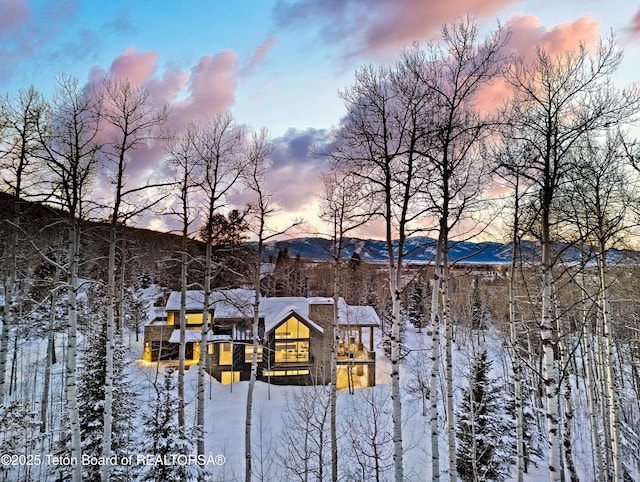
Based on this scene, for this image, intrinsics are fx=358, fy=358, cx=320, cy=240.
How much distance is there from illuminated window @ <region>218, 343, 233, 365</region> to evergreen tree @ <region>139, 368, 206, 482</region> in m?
15.0

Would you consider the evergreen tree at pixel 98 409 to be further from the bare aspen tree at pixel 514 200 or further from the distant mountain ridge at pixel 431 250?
the bare aspen tree at pixel 514 200

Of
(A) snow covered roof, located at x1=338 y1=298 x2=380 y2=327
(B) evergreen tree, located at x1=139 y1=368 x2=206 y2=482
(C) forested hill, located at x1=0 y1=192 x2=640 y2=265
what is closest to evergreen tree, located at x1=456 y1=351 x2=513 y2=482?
(C) forested hill, located at x1=0 y1=192 x2=640 y2=265

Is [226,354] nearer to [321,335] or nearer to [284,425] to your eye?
[321,335]

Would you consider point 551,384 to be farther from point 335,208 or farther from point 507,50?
point 335,208

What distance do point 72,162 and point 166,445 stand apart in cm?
711

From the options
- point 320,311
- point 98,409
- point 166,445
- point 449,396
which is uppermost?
point 320,311

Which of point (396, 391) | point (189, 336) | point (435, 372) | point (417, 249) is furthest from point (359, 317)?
point (396, 391)

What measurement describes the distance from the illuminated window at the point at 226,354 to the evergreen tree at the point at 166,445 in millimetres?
14976

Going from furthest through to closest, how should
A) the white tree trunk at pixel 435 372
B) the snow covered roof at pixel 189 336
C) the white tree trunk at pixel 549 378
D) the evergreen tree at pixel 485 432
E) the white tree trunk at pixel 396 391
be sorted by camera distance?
the snow covered roof at pixel 189 336
the evergreen tree at pixel 485 432
the white tree trunk at pixel 435 372
the white tree trunk at pixel 396 391
the white tree trunk at pixel 549 378

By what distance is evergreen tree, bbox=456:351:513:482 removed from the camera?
1324cm

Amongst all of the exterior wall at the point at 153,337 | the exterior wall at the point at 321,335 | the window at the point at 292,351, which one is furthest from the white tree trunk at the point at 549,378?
the exterior wall at the point at 153,337

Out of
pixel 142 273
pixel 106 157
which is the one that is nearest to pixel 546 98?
pixel 106 157

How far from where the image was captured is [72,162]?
8.03 metres

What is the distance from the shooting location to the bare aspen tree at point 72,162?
779cm
